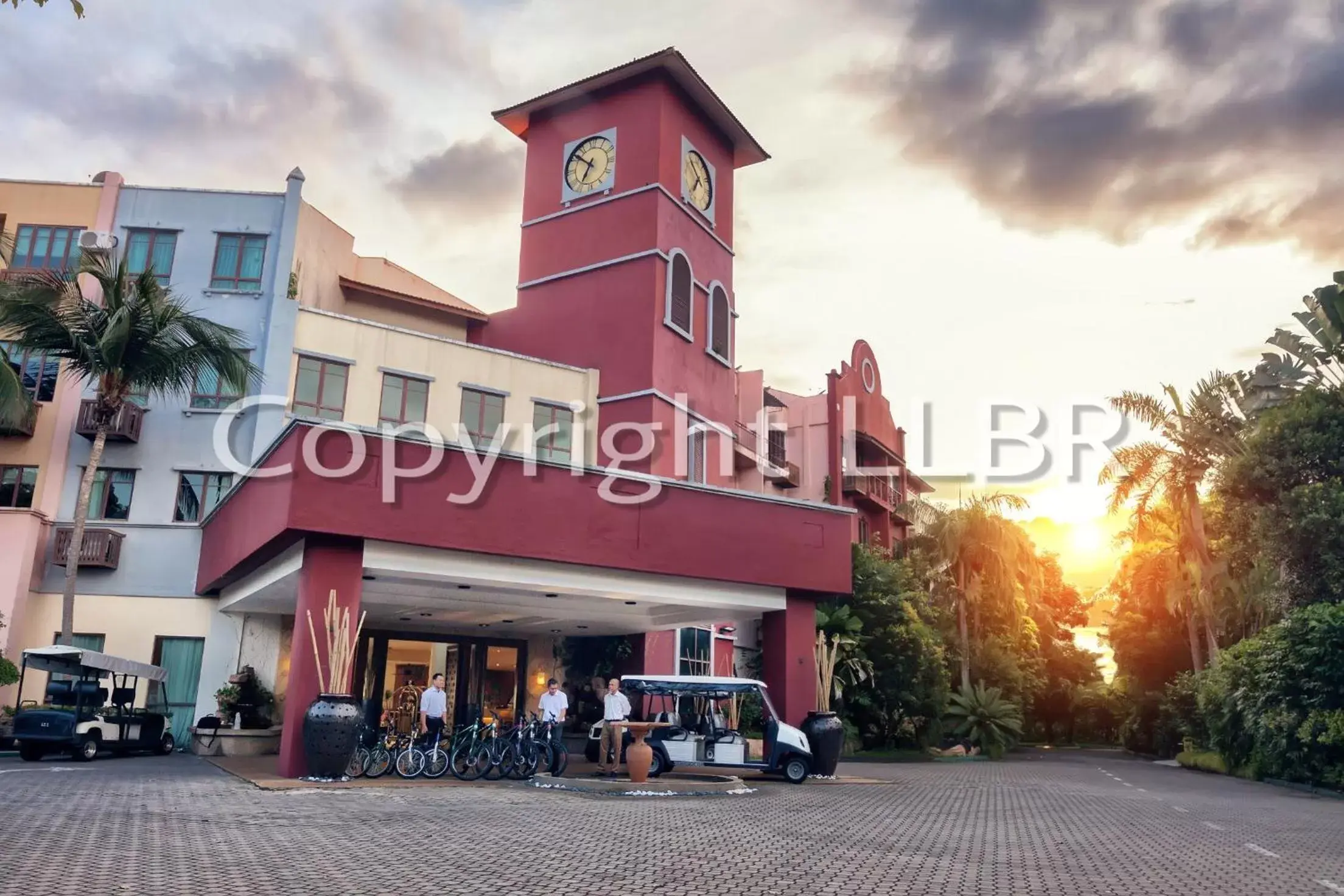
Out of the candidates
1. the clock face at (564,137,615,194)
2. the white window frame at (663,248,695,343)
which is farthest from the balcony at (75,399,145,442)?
the white window frame at (663,248,695,343)

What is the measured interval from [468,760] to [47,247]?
20.0m

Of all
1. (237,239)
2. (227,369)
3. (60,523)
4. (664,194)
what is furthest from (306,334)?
(664,194)

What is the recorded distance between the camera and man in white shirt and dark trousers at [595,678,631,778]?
17219 mm

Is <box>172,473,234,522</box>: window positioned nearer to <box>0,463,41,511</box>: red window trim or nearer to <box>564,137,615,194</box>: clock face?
<box>0,463,41,511</box>: red window trim

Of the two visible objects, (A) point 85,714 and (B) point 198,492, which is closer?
(A) point 85,714

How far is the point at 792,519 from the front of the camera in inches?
845

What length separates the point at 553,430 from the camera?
27.5 metres

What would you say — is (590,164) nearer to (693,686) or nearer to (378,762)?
(693,686)

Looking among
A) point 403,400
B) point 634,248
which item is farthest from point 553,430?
point 634,248

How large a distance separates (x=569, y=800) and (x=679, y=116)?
21576 millimetres

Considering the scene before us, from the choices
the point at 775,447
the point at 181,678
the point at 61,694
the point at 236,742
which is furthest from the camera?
the point at 775,447

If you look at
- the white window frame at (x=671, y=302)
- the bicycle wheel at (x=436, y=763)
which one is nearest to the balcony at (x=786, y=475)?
the white window frame at (x=671, y=302)

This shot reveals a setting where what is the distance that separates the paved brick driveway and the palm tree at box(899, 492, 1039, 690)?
22.3 metres

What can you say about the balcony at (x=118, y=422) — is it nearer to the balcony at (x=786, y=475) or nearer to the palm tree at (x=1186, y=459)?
the balcony at (x=786, y=475)
